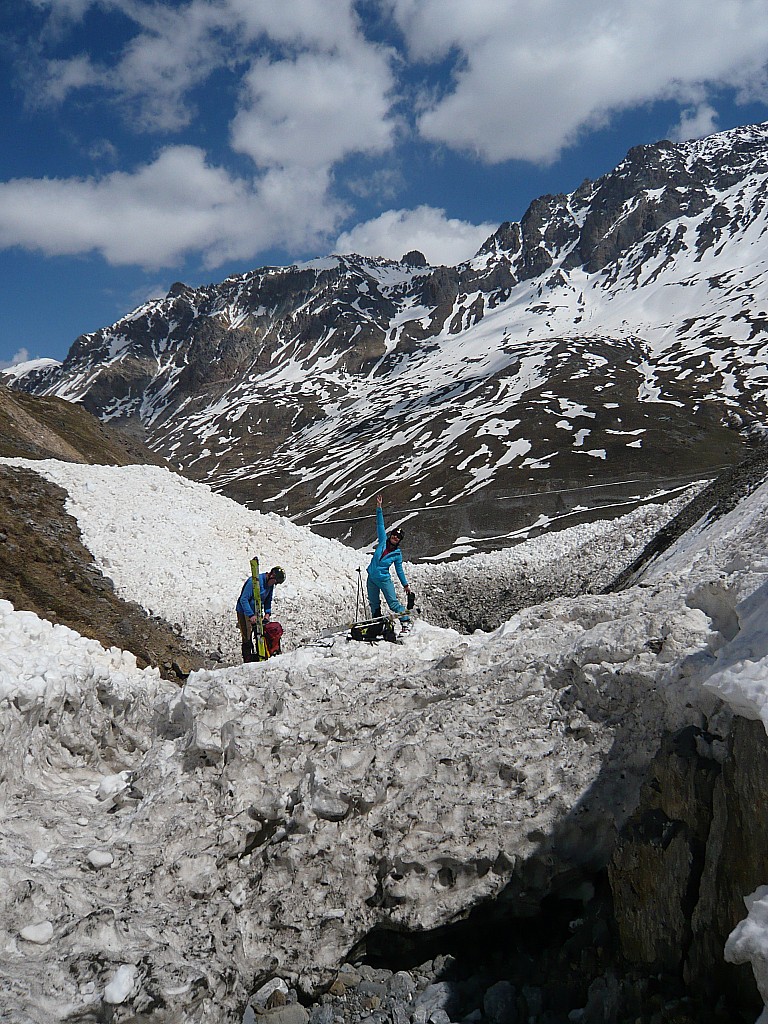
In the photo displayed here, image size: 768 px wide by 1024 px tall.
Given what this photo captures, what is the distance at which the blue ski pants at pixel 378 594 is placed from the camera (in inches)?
573

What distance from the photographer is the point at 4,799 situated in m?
9.31

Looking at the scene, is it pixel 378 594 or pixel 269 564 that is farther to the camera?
pixel 269 564

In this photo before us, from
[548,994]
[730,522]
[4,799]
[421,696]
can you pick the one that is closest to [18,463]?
[4,799]

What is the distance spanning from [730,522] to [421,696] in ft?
25.7

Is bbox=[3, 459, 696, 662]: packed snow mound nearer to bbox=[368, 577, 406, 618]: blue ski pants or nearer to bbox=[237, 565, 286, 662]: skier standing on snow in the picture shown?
bbox=[237, 565, 286, 662]: skier standing on snow

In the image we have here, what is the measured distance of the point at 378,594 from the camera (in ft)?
49.3

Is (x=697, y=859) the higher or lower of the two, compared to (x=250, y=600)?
lower

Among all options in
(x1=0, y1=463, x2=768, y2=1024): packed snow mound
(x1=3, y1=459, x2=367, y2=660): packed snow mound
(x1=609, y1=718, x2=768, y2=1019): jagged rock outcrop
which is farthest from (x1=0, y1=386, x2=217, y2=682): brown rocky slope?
(x1=609, y1=718, x2=768, y2=1019): jagged rock outcrop

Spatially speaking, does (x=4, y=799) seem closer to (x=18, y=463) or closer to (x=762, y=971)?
(x=762, y=971)

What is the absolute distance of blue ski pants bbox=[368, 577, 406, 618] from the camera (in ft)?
47.7

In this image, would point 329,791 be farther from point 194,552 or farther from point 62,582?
point 194,552

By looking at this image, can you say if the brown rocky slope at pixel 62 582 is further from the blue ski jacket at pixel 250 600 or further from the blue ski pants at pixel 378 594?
the blue ski pants at pixel 378 594

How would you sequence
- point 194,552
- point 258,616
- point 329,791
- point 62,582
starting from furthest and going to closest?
1. point 194,552
2. point 62,582
3. point 258,616
4. point 329,791

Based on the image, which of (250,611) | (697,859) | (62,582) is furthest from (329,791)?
(62,582)
